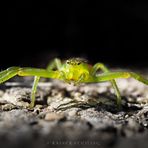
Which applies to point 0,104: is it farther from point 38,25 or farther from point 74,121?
point 38,25

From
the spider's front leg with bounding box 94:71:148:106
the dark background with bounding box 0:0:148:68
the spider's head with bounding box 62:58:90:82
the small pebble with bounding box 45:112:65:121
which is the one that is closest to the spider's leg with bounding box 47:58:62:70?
the spider's head with bounding box 62:58:90:82

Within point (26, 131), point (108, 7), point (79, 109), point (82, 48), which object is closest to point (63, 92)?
point (79, 109)

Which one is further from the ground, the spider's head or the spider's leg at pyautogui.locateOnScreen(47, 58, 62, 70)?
the spider's leg at pyautogui.locateOnScreen(47, 58, 62, 70)

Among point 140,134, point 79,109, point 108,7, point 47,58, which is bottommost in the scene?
point 140,134

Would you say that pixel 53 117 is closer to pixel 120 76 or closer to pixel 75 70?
pixel 75 70

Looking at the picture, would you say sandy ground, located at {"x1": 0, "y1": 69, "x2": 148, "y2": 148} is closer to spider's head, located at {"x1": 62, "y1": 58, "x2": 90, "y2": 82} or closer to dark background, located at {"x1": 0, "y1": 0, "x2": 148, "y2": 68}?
spider's head, located at {"x1": 62, "y1": 58, "x2": 90, "y2": 82}

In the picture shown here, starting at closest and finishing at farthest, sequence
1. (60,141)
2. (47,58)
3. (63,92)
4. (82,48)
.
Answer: (60,141) < (63,92) < (47,58) < (82,48)
